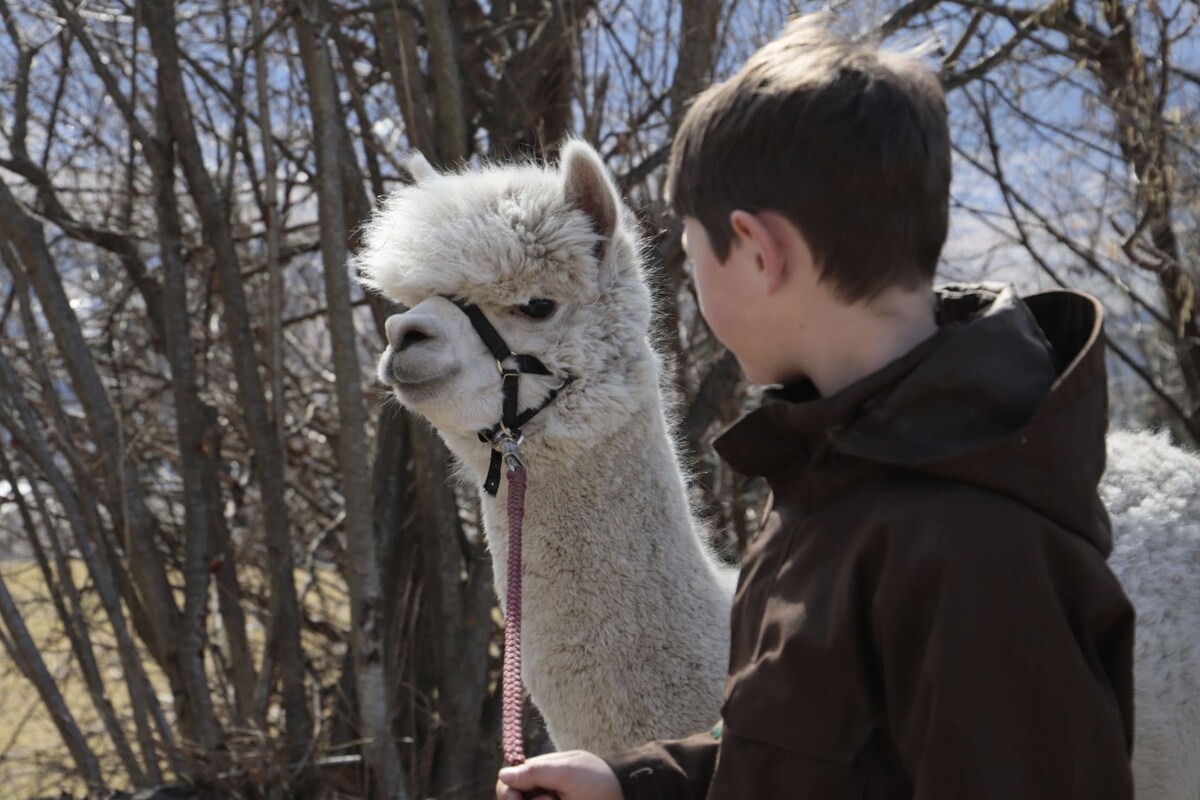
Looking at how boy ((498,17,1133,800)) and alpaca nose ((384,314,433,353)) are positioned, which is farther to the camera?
alpaca nose ((384,314,433,353))

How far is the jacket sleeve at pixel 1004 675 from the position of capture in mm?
1147

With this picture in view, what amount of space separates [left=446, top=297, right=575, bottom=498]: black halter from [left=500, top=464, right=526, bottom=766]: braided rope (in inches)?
4.0

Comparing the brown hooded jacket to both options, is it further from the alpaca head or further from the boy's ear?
the alpaca head

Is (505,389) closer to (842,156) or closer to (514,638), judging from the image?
(514,638)

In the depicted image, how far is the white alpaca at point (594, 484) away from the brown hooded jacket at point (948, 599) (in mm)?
1009

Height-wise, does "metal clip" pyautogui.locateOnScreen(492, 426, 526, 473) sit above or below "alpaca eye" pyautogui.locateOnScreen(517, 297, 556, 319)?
below

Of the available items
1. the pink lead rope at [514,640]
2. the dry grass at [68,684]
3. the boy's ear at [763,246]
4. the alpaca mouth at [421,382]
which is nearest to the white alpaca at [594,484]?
the alpaca mouth at [421,382]

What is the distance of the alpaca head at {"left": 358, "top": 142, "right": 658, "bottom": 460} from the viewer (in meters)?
2.40

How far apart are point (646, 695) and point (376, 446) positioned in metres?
2.48

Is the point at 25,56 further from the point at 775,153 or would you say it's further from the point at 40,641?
the point at 775,153

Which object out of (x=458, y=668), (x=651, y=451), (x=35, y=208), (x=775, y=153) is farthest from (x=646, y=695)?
(x=35, y=208)

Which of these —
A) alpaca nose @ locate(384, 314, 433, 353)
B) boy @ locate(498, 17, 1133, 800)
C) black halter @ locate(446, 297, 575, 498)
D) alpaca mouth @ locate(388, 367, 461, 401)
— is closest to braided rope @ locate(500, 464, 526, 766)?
black halter @ locate(446, 297, 575, 498)

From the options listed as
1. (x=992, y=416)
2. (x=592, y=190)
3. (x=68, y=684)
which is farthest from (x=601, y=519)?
(x=68, y=684)

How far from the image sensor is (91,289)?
589cm
